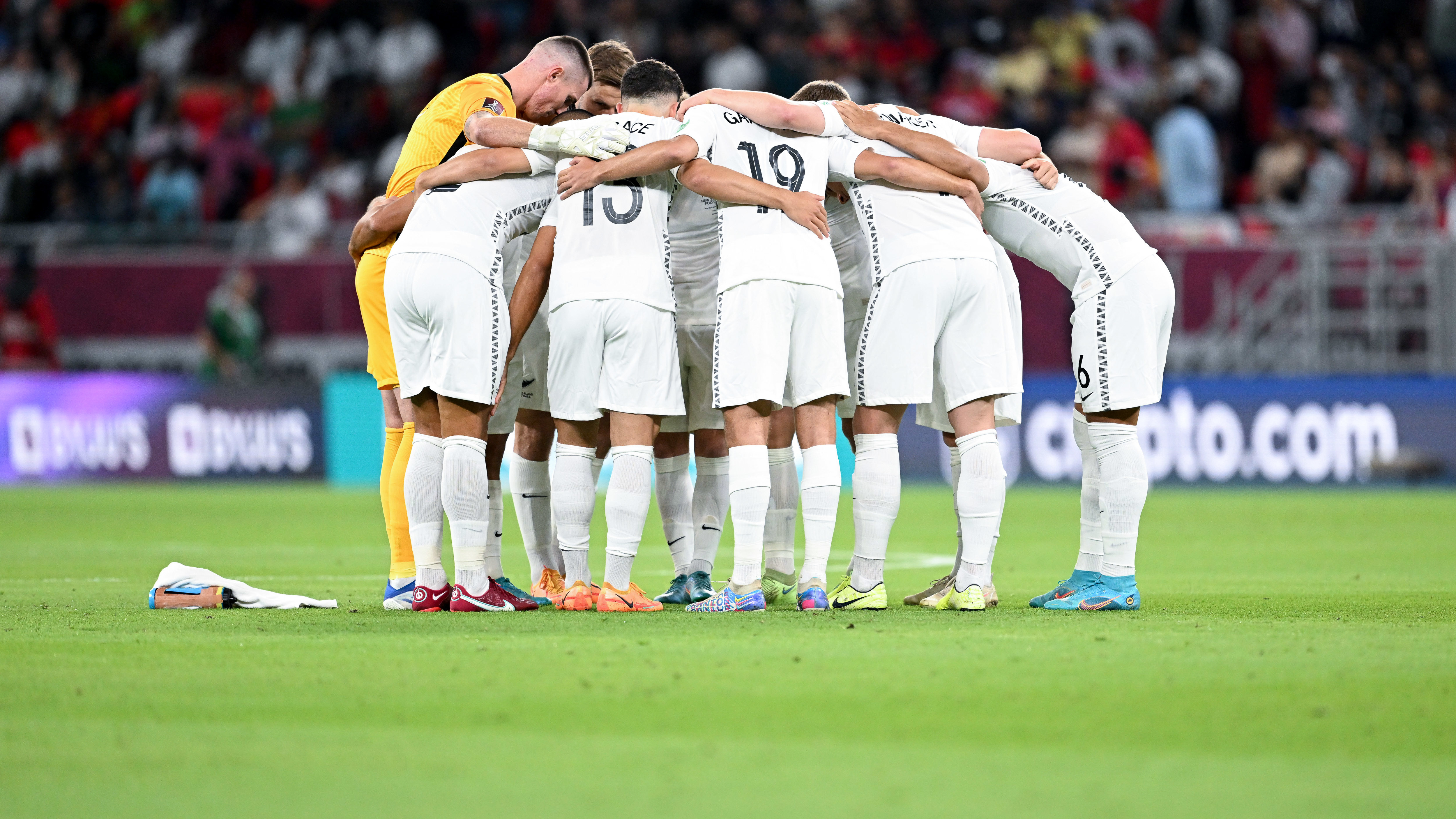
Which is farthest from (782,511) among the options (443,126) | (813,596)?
(443,126)

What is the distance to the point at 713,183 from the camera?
6980 millimetres

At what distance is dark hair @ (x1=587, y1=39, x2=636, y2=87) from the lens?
7.95 m

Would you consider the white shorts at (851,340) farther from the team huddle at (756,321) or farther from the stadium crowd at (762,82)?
the stadium crowd at (762,82)

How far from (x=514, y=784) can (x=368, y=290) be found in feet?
14.3

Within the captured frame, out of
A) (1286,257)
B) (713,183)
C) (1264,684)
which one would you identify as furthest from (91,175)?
(1264,684)

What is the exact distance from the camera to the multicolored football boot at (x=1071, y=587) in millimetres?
7316

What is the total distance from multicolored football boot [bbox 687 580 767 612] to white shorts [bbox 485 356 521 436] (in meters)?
1.36

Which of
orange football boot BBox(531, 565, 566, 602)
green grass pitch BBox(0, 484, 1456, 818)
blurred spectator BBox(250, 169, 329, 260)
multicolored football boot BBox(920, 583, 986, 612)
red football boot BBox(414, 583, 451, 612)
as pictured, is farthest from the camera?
blurred spectator BBox(250, 169, 329, 260)

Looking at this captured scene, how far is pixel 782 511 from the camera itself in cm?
784

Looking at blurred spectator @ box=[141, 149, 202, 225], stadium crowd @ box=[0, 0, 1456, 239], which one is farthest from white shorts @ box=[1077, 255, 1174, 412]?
blurred spectator @ box=[141, 149, 202, 225]

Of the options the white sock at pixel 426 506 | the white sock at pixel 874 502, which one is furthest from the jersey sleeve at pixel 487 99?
the white sock at pixel 874 502

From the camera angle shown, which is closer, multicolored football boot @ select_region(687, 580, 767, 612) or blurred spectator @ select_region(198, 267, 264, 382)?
multicolored football boot @ select_region(687, 580, 767, 612)

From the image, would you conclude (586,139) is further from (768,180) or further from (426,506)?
(426,506)

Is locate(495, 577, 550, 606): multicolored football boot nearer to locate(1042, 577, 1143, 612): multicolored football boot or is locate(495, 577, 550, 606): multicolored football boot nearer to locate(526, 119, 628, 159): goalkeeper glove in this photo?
locate(526, 119, 628, 159): goalkeeper glove
